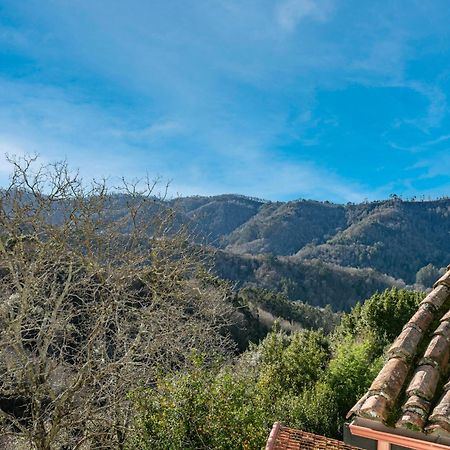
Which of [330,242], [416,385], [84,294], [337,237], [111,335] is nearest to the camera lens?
[416,385]

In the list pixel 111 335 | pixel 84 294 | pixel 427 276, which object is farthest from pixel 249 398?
pixel 427 276

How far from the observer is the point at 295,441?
8.13 meters

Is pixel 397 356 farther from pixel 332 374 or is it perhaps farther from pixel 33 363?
pixel 332 374

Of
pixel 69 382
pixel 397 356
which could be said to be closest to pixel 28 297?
pixel 69 382

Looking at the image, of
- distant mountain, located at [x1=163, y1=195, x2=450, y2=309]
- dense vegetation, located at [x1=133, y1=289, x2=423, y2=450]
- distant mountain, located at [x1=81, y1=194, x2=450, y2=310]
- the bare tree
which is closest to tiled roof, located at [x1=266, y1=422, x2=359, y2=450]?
dense vegetation, located at [x1=133, y1=289, x2=423, y2=450]

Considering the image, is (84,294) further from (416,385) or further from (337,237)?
(337,237)

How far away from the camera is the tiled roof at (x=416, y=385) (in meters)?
2.39

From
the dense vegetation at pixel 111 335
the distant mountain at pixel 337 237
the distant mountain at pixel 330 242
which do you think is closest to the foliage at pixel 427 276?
the distant mountain at pixel 330 242

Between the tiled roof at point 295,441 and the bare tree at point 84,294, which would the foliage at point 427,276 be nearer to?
the tiled roof at point 295,441

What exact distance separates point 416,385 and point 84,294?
27.5 feet

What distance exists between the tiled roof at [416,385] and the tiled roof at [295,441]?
5574mm

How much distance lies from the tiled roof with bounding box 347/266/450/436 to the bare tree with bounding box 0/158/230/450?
21.9 feet

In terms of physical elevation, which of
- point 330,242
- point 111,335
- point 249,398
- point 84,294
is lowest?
point 249,398

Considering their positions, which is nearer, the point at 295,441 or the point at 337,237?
the point at 295,441
